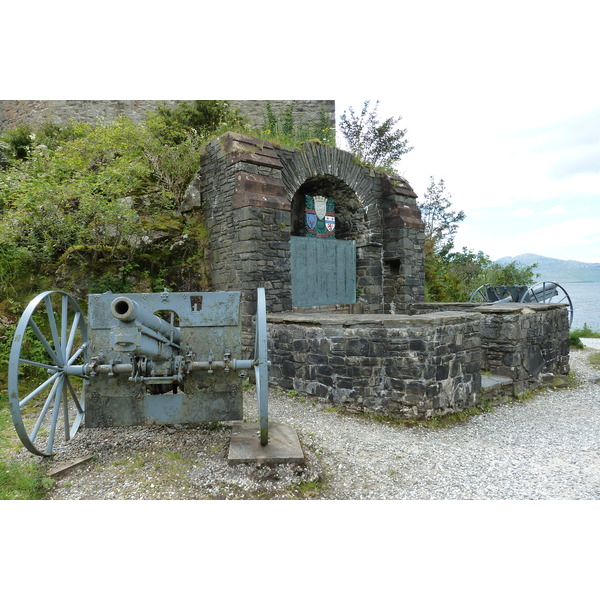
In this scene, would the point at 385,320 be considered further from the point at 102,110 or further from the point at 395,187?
the point at 102,110

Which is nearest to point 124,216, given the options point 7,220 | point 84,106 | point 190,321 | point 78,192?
point 78,192

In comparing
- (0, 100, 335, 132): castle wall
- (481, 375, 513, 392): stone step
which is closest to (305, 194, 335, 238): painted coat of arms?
(481, 375, 513, 392): stone step

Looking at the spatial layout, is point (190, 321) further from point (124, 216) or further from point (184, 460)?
point (124, 216)

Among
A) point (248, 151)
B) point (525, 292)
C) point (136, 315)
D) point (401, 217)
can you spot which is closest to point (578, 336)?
point (525, 292)

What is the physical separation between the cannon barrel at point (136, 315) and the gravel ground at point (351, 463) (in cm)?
108

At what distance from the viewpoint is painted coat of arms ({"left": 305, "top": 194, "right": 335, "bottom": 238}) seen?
29.7 feet

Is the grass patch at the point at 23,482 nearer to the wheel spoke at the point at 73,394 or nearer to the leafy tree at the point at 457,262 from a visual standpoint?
the wheel spoke at the point at 73,394

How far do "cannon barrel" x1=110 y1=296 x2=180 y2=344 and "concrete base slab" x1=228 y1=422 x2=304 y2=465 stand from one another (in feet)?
3.53

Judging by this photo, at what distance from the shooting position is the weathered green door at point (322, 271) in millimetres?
8453

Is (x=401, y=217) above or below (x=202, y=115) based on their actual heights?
below

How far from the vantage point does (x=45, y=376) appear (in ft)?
19.5

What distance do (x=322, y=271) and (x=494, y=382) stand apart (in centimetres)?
405

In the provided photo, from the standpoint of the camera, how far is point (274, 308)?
22.9 feet

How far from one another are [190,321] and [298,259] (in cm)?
472
